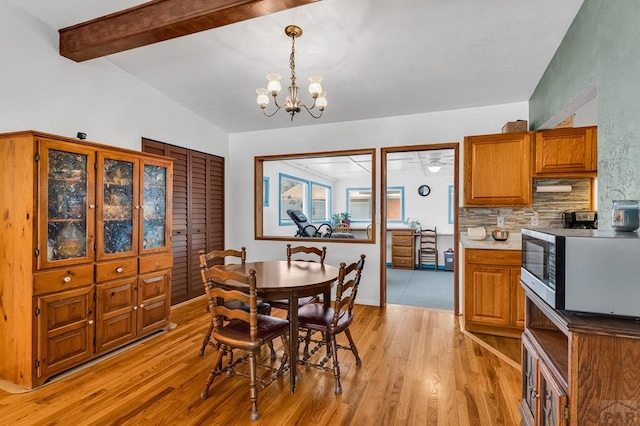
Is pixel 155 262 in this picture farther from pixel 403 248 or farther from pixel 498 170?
pixel 403 248

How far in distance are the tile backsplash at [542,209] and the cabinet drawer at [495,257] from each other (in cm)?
69

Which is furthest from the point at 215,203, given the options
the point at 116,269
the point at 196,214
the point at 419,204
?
the point at 419,204

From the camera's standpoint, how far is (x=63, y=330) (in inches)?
96.9

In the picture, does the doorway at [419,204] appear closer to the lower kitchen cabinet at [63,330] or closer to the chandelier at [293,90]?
the chandelier at [293,90]

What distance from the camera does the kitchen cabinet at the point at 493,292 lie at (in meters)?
3.15

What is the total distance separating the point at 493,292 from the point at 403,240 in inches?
154

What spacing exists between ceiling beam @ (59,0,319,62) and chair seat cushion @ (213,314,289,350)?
2179mm

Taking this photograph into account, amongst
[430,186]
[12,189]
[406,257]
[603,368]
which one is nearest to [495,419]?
[603,368]

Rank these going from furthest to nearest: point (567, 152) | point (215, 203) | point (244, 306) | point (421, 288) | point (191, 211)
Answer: point (421, 288), point (215, 203), point (191, 211), point (567, 152), point (244, 306)

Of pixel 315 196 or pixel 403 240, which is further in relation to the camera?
pixel 315 196

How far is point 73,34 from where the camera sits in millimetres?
2789

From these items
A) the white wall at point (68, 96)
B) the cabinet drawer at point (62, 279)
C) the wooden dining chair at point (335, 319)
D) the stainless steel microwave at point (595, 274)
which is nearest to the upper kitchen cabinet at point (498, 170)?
the wooden dining chair at point (335, 319)

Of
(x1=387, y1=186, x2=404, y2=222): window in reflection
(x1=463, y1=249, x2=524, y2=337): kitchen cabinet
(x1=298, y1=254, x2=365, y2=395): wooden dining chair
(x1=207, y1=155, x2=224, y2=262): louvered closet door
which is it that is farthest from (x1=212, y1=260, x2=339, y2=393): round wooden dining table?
(x1=387, y1=186, x2=404, y2=222): window in reflection

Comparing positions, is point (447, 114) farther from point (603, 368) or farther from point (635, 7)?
point (603, 368)
